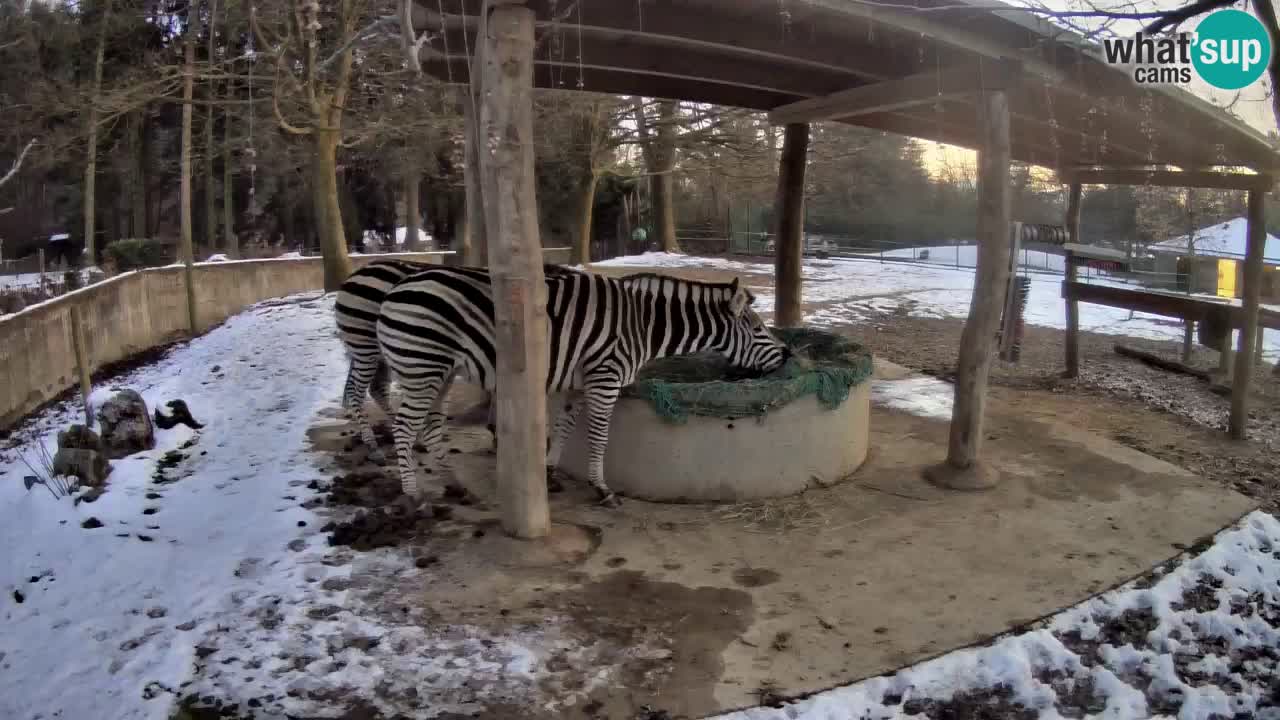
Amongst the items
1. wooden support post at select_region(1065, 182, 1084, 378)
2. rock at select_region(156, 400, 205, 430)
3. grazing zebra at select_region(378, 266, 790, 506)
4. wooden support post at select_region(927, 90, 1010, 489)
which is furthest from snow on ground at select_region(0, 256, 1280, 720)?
wooden support post at select_region(1065, 182, 1084, 378)

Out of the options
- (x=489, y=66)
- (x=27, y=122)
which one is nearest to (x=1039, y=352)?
(x=489, y=66)

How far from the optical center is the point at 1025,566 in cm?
499

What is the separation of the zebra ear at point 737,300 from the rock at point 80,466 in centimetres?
479

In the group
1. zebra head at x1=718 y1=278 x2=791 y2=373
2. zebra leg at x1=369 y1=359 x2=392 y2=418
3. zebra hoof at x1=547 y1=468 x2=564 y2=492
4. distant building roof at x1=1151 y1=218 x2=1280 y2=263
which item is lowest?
zebra hoof at x1=547 y1=468 x2=564 y2=492

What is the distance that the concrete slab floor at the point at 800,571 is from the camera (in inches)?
154

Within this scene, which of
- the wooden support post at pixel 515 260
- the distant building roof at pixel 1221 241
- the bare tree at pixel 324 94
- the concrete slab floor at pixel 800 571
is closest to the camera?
the concrete slab floor at pixel 800 571

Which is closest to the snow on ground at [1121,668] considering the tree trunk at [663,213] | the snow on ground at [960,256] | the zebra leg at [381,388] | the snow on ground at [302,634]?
the snow on ground at [302,634]

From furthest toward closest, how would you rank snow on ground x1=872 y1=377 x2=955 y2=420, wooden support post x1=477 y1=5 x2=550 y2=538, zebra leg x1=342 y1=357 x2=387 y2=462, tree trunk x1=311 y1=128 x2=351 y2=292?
tree trunk x1=311 y1=128 x2=351 y2=292
snow on ground x1=872 y1=377 x2=955 y2=420
zebra leg x1=342 y1=357 x2=387 y2=462
wooden support post x1=477 y1=5 x2=550 y2=538

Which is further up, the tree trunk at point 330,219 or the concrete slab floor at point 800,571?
the tree trunk at point 330,219

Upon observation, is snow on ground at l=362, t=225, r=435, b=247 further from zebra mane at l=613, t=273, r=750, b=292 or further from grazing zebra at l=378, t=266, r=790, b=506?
grazing zebra at l=378, t=266, r=790, b=506

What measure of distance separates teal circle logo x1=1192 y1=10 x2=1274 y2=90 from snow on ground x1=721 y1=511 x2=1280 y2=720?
3.25 meters

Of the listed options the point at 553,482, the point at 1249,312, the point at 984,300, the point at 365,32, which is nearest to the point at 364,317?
the point at 553,482

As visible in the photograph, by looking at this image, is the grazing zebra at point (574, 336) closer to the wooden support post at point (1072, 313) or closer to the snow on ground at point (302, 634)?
the snow on ground at point (302, 634)

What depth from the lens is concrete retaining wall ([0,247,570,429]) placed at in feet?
27.4
